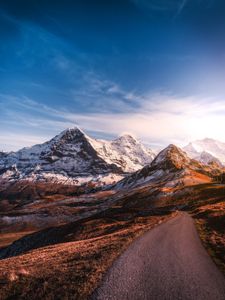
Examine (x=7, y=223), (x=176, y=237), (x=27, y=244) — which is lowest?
(x=7, y=223)

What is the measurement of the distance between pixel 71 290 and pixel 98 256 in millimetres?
7562

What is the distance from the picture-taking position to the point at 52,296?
43.4 feet

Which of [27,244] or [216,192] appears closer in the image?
[27,244]

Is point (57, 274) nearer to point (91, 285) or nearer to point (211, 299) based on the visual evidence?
point (91, 285)

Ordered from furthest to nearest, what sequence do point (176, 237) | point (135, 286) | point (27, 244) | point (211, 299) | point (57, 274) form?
point (27, 244), point (176, 237), point (57, 274), point (135, 286), point (211, 299)

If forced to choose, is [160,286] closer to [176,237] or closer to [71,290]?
[71,290]

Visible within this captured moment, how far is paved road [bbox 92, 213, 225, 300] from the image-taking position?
13562 mm

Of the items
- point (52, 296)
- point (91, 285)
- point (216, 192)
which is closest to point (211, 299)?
point (91, 285)

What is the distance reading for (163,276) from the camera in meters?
16.2

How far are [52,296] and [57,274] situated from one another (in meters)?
3.82

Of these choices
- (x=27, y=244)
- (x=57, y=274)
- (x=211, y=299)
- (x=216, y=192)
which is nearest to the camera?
(x=211, y=299)

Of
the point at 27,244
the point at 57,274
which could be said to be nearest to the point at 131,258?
the point at 57,274

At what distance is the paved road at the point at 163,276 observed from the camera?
1356cm

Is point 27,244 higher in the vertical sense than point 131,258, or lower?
lower
